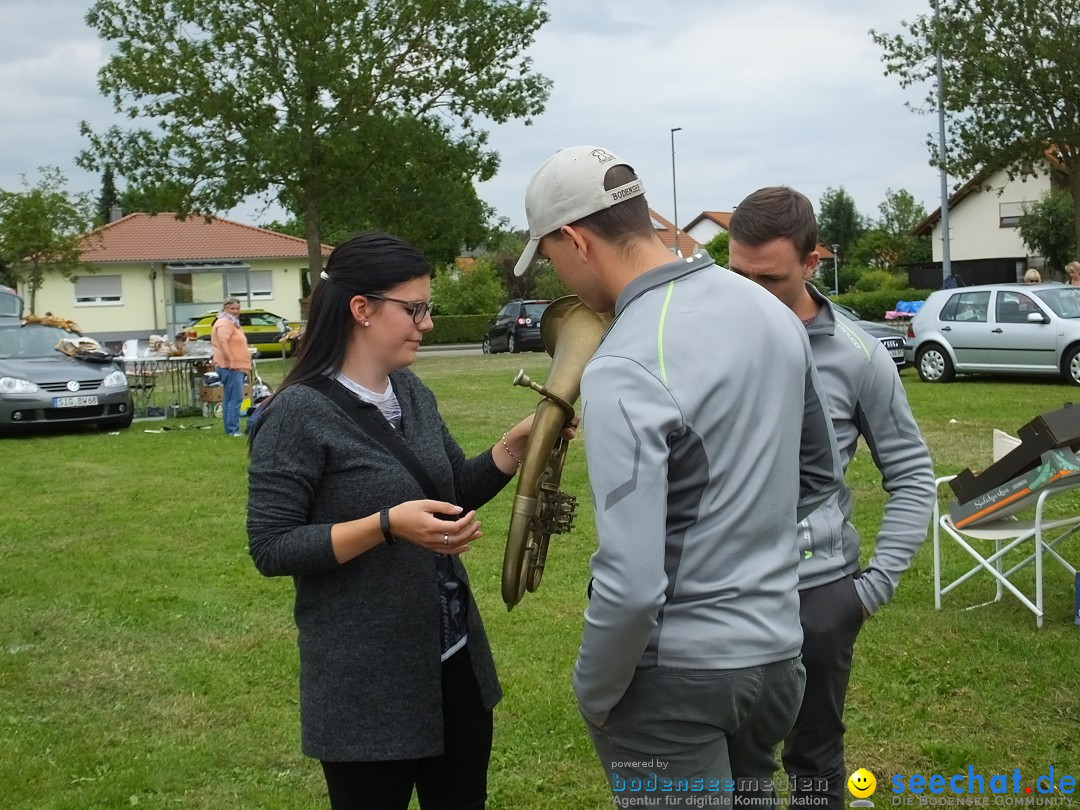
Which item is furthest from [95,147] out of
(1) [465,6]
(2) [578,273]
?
(2) [578,273]

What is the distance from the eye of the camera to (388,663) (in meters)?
2.79

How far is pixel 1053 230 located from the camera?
43.9 m

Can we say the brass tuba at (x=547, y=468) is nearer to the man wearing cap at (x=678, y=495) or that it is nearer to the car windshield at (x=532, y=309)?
the man wearing cap at (x=678, y=495)

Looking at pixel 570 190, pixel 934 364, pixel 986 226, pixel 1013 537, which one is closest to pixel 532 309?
pixel 934 364

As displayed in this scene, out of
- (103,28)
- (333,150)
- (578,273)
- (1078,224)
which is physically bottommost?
(578,273)

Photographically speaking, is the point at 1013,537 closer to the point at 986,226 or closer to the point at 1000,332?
the point at 1000,332

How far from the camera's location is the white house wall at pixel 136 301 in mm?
48719

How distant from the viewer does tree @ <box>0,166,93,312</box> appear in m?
38.7

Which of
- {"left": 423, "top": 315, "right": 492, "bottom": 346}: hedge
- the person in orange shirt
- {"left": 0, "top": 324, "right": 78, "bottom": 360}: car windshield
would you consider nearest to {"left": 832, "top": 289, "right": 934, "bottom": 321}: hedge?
{"left": 423, "top": 315, "right": 492, "bottom": 346}: hedge

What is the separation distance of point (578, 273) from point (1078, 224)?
2745cm

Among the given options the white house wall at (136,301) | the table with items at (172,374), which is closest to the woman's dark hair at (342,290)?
the table with items at (172,374)

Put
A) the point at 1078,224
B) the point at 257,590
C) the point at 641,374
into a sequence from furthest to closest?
the point at 1078,224 → the point at 257,590 → the point at 641,374

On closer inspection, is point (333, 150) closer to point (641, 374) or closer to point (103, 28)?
point (103, 28)

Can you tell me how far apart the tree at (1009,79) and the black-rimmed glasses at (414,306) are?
2609cm
